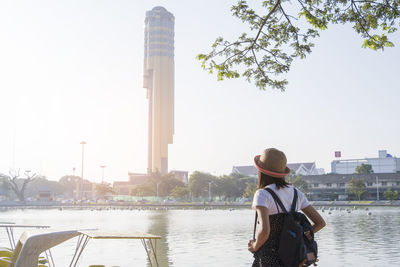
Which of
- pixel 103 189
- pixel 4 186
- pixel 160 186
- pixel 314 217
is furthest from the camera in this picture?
pixel 4 186

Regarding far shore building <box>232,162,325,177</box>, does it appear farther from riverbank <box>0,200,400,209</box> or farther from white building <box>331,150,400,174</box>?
riverbank <box>0,200,400,209</box>

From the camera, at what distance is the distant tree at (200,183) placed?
360ft

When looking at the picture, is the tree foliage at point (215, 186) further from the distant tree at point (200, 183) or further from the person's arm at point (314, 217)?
the person's arm at point (314, 217)

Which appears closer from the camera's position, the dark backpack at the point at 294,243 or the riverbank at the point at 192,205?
the dark backpack at the point at 294,243

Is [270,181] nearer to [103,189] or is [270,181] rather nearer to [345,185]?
[345,185]

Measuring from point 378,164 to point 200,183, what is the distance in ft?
244

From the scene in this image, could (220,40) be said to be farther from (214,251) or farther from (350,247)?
(350,247)

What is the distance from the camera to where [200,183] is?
361ft

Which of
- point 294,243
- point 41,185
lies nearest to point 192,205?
point 294,243

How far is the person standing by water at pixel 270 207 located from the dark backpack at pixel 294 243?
6cm

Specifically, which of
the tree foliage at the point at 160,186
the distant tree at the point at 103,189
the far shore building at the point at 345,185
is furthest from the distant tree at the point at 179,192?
the far shore building at the point at 345,185

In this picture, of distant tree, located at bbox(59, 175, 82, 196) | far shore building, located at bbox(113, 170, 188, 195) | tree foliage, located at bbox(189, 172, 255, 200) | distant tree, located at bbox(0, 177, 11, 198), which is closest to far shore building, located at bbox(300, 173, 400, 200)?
tree foliage, located at bbox(189, 172, 255, 200)

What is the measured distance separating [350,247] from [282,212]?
15544 mm

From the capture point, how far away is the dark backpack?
3.26 meters
